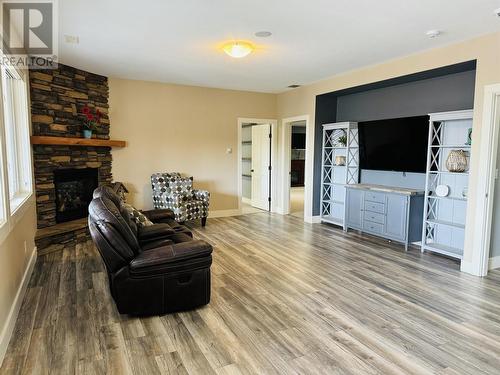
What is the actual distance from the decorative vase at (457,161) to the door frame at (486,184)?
474 mm

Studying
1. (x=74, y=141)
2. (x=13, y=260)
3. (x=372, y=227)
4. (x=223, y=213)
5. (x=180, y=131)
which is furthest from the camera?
(x=223, y=213)

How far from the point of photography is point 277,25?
3422 mm

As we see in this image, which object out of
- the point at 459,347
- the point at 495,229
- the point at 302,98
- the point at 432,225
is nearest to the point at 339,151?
the point at 302,98

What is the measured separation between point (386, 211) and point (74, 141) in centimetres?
480

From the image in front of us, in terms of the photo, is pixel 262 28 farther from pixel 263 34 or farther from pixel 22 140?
pixel 22 140

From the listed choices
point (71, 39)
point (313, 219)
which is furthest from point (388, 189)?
point (71, 39)

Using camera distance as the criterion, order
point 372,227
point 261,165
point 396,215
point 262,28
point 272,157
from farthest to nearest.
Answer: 1. point 261,165
2. point 272,157
3. point 372,227
4. point 396,215
5. point 262,28

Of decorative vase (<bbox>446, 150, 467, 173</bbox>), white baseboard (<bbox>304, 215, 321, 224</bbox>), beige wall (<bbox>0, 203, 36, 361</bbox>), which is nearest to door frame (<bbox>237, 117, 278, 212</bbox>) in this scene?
white baseboard (<bbox>304, 215, 321, 224</bbox>)

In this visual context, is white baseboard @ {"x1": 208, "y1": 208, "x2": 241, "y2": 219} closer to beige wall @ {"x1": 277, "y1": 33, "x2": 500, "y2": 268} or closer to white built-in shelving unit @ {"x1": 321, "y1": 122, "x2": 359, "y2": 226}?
white built-in shelving unit @ {"x1": 321, "y1": 122, "x2": 359, "y2": 226}

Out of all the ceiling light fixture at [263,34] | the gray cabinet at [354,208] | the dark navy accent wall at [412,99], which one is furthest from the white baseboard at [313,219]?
the ceiling light fixture at [263,34]

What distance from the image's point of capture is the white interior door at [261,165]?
7801 mm

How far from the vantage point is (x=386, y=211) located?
500 cm

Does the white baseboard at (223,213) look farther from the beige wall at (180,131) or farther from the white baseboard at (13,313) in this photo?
the white baseboard at (13,313)

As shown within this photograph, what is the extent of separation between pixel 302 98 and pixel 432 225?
337 centimetres
